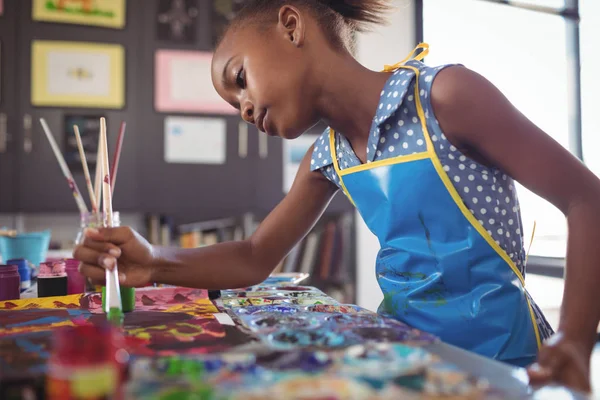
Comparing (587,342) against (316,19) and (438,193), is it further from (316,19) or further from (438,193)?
(316,19)

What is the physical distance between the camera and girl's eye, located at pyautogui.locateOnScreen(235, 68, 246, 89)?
938 mm

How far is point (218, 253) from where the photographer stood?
1003 millimetres

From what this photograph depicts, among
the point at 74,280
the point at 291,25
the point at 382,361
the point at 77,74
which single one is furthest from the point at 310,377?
the point at 77,74

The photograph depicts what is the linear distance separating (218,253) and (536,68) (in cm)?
263

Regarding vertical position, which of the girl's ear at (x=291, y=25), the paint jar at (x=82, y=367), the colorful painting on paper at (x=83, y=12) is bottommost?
the paint jar at (x=82, y=367)

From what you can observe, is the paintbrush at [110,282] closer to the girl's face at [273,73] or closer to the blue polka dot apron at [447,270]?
the girl's face at [273,73]

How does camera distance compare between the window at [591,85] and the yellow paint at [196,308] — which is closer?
the yellow paint at [196,308]

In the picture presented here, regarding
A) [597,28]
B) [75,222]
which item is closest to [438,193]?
[597,28]

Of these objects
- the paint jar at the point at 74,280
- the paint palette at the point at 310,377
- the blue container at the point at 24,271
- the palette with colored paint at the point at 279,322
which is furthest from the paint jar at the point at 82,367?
the blue container at the point at 24,271

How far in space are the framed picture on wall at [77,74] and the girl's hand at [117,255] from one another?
2277mm

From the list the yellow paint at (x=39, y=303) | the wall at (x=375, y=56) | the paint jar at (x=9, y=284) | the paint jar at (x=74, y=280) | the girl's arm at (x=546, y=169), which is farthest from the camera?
the wall at (x=375, y=56)

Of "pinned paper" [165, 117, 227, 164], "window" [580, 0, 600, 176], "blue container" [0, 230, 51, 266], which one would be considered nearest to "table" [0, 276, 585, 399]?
"blue container" [0, 230, 51, 266]

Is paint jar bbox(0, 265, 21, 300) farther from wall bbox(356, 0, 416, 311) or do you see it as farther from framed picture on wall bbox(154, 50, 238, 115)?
wall bbox(356, 0, 416, 311)

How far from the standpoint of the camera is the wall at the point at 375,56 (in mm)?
3303
